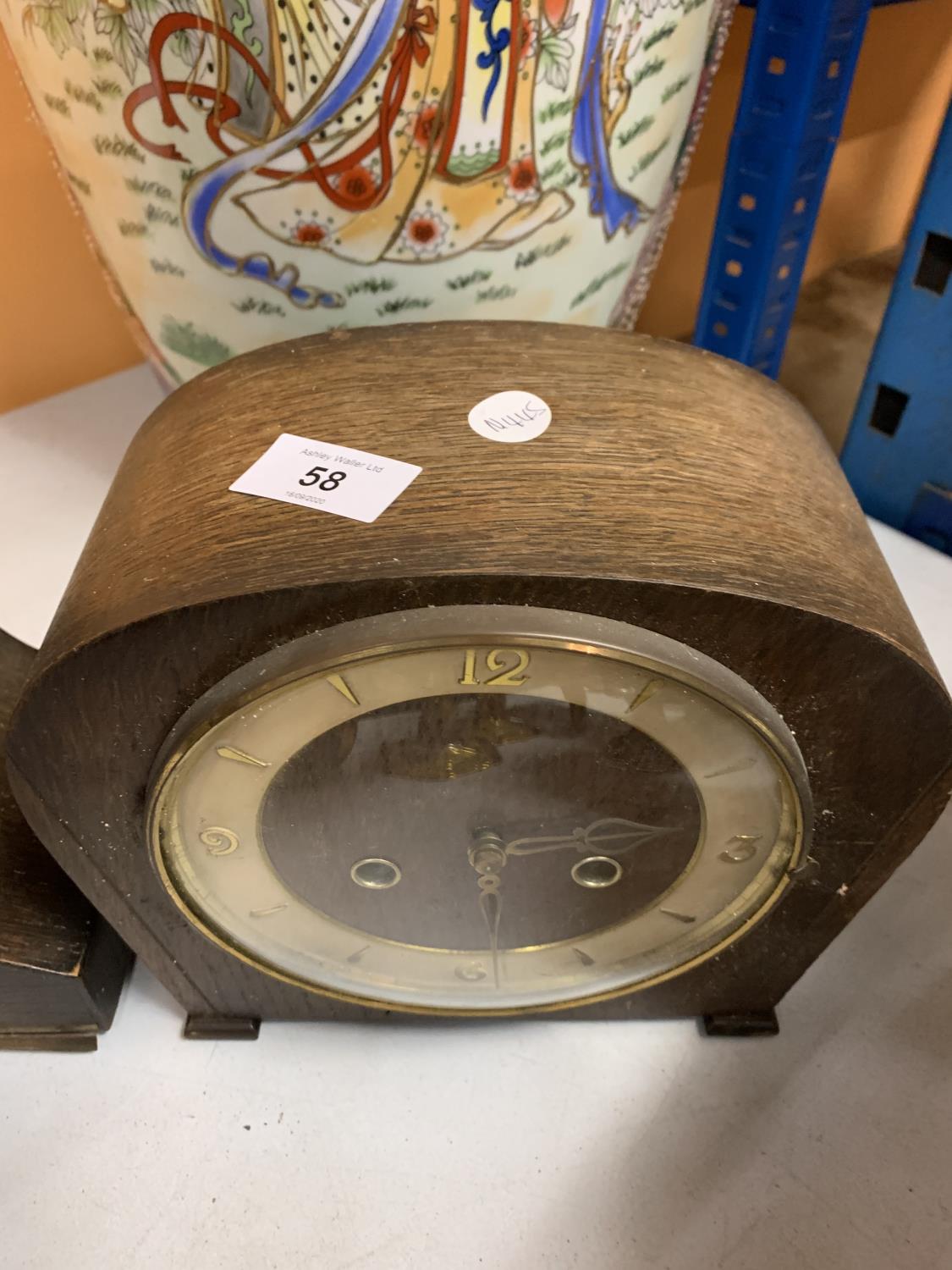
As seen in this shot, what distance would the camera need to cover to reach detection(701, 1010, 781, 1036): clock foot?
2.17 ft

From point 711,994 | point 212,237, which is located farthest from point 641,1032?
point 212,237

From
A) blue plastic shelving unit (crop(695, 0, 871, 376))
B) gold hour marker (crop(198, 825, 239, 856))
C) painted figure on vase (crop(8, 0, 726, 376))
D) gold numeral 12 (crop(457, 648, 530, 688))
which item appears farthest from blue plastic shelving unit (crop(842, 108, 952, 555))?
gold hour marker (crop(198, 825, 239, 856))

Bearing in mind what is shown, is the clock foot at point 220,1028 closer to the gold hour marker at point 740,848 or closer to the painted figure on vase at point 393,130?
the gold hour marker at point 740,848

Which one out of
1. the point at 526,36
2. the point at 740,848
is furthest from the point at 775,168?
the point at 740,848

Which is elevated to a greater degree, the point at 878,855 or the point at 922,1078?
the point at 878,855

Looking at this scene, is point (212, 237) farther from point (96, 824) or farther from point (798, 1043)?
point (798, 1043)

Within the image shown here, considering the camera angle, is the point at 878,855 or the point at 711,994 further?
the point at 711,994

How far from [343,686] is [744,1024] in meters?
0.38

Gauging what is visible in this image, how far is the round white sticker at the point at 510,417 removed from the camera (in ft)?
1.64

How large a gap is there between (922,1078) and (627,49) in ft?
2.17

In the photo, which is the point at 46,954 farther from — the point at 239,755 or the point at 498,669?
the point at 498,669

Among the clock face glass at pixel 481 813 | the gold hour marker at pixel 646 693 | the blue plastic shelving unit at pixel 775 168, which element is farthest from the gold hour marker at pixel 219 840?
the blue plastic shelving unit at pixel 775 168

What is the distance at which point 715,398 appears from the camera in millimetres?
556

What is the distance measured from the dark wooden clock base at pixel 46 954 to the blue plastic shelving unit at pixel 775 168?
2.32 ft
